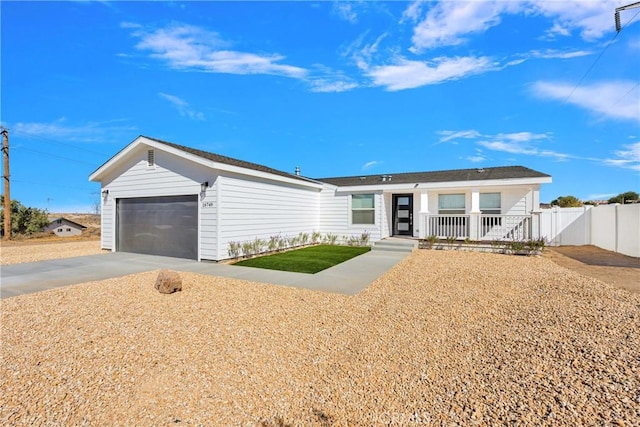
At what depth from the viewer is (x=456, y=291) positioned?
5707mm

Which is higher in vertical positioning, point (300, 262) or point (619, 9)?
point (619, 9)

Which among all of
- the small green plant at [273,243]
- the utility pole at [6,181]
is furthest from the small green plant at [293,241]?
the utility pole at [6,181]

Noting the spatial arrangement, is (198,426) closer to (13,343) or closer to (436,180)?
(13,343)

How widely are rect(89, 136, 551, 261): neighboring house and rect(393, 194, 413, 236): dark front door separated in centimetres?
5

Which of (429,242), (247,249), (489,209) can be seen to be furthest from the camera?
(489,209)

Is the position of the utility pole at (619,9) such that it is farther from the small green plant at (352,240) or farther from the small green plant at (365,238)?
the small green plant at (352,240)

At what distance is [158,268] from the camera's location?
8055 mm

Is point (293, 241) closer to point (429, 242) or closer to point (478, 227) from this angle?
point (429, 242)

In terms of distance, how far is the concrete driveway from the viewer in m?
6.07

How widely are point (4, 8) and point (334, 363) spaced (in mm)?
14084

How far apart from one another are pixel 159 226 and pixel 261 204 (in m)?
3.94

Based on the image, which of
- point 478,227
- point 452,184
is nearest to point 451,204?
point 452,184

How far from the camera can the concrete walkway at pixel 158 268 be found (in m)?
6.07

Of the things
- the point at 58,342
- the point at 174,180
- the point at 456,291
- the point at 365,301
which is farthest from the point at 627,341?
the point at 174,180
